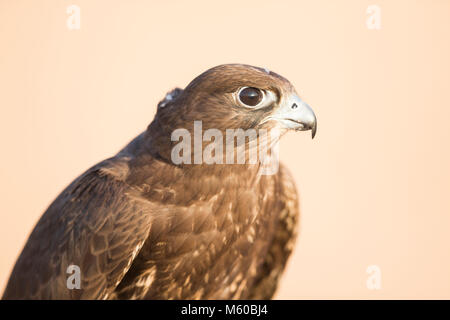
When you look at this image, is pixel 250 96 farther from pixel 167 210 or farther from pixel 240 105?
pixel 167 210

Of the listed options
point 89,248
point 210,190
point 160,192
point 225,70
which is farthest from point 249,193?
point 89,248

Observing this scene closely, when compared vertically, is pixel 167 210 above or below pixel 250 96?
below

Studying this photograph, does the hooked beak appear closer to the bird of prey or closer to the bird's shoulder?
the bird of prey

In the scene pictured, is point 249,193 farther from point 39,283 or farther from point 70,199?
point 39,283

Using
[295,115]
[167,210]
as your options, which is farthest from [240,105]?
[167,210]

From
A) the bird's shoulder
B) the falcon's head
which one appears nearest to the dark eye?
the falcon's head

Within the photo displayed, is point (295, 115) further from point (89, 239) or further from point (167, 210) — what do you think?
point (89, 239)

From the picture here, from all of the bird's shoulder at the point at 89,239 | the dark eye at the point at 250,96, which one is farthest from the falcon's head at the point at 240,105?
the bird's shoulder at the point at 89,239
